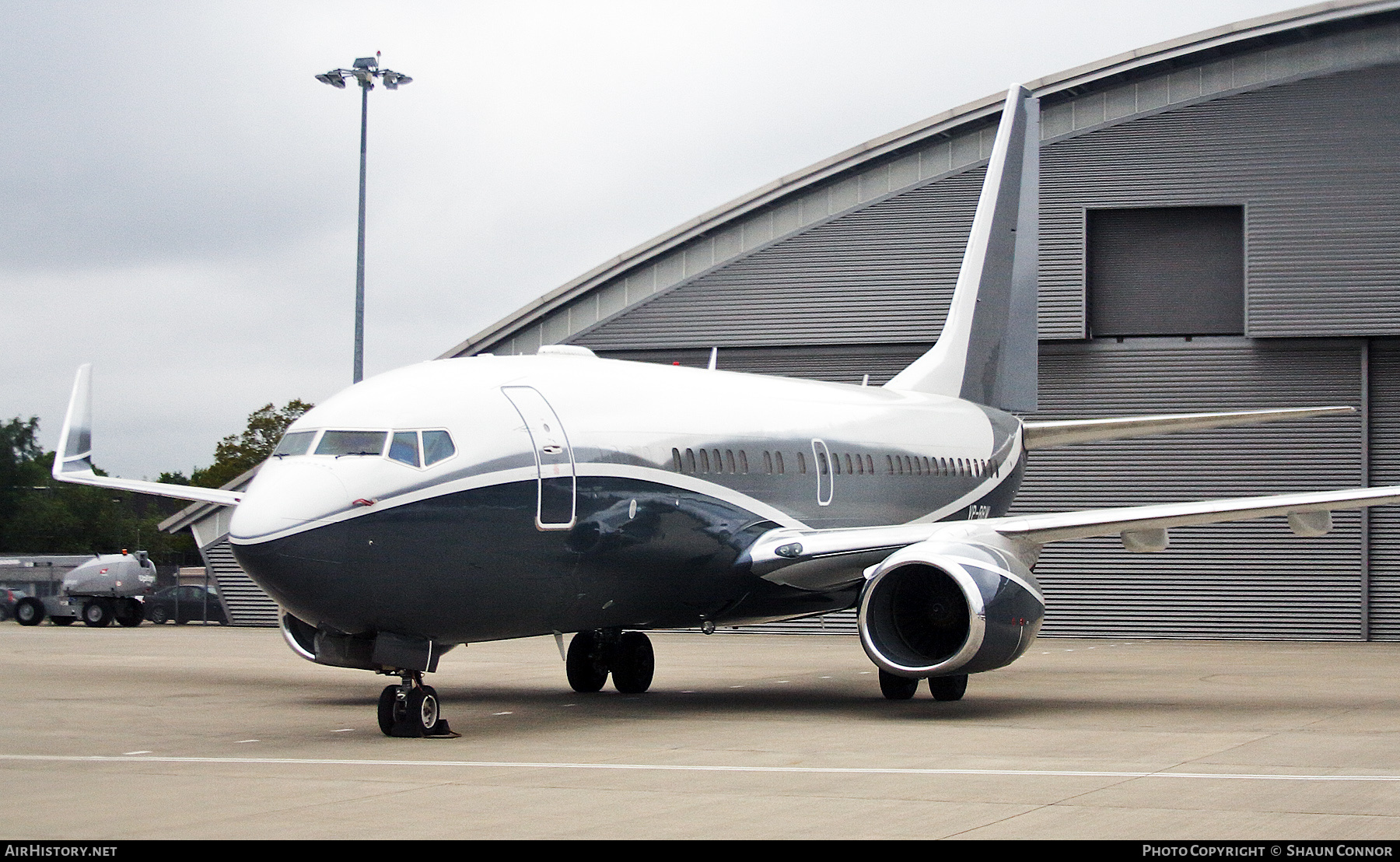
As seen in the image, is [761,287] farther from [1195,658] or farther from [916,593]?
[916,593]

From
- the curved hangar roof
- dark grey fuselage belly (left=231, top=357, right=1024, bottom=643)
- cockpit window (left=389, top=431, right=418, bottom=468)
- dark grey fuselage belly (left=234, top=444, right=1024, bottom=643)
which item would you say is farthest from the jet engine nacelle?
the curved hangar roof

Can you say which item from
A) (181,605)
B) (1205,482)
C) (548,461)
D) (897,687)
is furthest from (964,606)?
(181,605)

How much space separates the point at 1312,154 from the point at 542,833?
2488 centimetres

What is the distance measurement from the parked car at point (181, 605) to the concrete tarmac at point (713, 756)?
17137mm

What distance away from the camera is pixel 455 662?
79.3 ft

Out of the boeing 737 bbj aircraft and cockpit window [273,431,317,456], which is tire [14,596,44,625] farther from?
cockpit window [273,431,317,456]

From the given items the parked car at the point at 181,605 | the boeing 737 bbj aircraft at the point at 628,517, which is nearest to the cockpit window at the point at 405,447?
the boeing 737 bbj aircraft at the point at 628,517

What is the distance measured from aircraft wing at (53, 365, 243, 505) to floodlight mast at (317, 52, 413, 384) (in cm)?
924

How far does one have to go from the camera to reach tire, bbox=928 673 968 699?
1681 cm

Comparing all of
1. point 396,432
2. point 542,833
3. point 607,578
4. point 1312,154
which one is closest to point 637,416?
point 607,578

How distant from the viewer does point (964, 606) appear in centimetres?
1622

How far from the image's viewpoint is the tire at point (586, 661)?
1823 cm

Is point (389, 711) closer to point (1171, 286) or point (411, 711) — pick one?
point (411, 711)

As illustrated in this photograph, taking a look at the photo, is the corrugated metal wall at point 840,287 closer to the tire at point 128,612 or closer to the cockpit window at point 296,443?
the tire at point 128,612
